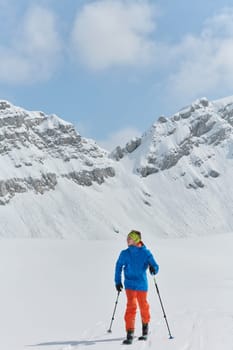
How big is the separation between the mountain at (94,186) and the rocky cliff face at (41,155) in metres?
0.35

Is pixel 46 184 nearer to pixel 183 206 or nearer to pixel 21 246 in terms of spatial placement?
pixel 183 206

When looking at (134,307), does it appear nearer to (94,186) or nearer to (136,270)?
(136,270)

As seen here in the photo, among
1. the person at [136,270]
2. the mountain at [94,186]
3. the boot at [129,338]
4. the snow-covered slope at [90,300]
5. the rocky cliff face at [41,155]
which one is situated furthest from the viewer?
the rocky cliff face at [41,155]

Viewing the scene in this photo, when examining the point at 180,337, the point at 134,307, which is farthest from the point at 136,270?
the point at 180,337

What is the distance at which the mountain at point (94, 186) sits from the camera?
144m

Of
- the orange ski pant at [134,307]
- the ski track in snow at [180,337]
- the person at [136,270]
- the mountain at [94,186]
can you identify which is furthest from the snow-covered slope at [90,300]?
the mountain at [94,186]

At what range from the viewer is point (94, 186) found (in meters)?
173

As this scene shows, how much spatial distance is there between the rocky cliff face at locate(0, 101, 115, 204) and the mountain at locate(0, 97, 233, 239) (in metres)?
0.35

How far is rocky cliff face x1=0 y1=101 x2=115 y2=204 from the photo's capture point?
15775 centimetres

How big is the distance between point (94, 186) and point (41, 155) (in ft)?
76.7

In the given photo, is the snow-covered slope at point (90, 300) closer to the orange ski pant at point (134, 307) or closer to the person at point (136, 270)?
the orange ski pant at point (134, 307)

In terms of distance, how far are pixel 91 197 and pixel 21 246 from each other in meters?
137

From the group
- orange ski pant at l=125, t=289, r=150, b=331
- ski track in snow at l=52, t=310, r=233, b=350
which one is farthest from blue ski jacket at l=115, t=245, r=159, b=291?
ski track in snow at l=52, t=310, r=233, b=350

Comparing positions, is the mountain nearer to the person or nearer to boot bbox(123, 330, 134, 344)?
the person
